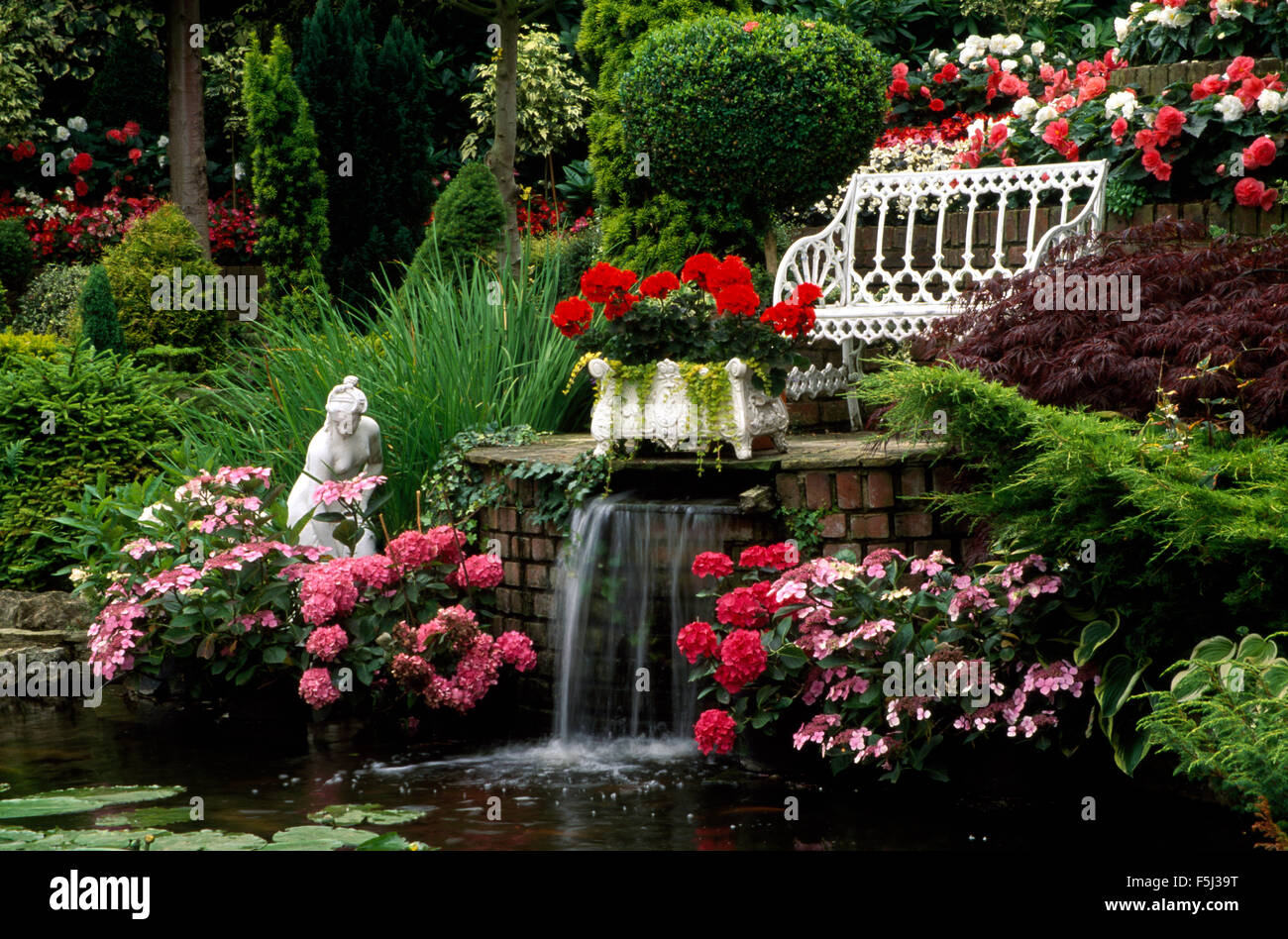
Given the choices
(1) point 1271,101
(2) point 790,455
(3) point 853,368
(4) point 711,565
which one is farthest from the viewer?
(3) point 853,368

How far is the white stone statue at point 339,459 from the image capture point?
18.1 ft

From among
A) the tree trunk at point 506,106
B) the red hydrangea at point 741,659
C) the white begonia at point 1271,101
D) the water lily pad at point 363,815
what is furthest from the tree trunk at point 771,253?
the water lily pad at point 363,815

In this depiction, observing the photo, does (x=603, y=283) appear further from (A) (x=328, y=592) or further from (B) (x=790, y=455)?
(A) (x=328, y=592)

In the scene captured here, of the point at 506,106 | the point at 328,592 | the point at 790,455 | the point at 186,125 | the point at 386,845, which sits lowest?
the point at 386,845

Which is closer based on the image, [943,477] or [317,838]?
[317,838]

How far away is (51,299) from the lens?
11492mm

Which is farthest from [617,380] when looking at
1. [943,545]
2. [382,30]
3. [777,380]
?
[382,30]

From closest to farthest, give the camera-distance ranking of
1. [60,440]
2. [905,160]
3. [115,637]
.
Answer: [115,637] < [60,440] < [905,160]

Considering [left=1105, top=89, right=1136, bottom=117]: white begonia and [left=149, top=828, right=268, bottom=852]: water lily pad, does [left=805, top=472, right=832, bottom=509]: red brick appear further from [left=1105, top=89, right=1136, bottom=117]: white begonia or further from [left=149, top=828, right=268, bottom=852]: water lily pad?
[left=1105, top=89, right=1136, bottom=117]: white begonia

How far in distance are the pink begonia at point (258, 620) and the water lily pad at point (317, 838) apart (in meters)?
1.57

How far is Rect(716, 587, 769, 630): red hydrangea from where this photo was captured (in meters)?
4.53

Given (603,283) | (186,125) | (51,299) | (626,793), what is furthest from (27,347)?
(626,793)

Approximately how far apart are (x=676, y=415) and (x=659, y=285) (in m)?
0.47

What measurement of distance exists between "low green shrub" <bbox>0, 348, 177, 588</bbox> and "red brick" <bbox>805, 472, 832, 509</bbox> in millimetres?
3253
